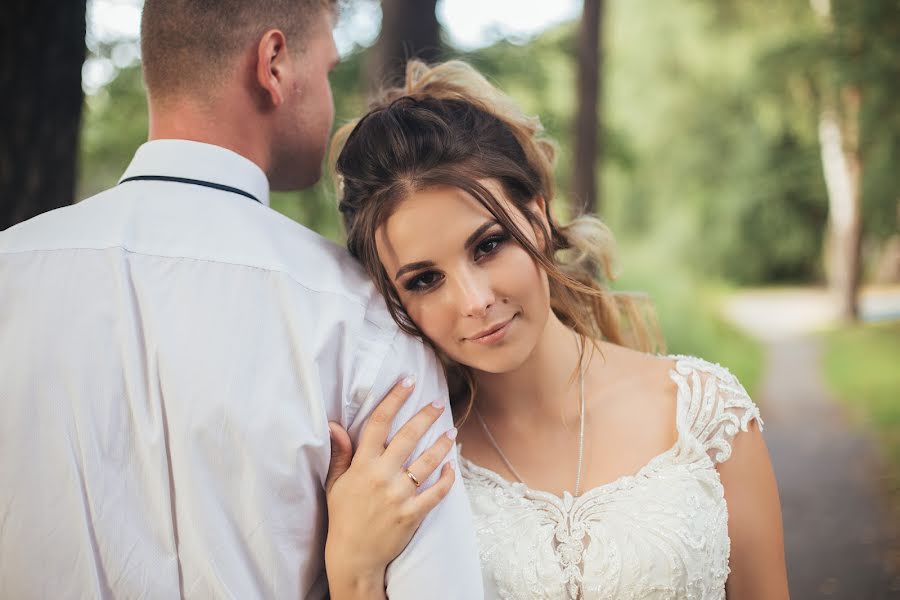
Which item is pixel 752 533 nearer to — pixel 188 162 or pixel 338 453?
pixel 338 453

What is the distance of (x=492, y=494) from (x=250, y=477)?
32.7 inches

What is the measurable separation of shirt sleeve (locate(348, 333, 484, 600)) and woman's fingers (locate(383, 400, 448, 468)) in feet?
0.09

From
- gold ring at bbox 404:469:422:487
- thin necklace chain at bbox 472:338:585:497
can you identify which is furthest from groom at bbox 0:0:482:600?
thin necklace chain at bbox 472:338:585:497

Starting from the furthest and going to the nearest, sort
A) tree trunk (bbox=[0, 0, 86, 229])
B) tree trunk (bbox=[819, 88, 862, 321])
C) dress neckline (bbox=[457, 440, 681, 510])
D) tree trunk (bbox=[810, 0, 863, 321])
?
tree trunk (bbox=[819, 88, 862, 321]), tree trunk (bbox=[810, 0, 863, 321]), tree trunk (bbox=[0, 0, 86, 229]), dress neckline (bbox=[457, 440, 681, 510])

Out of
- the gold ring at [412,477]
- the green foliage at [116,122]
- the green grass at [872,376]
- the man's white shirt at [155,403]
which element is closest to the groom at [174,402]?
the man's white shirt at [155,403]

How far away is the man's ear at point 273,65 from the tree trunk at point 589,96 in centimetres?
676

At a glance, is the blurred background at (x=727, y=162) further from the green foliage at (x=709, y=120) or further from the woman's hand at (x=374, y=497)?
the woman's hand at (x=374, y=497)

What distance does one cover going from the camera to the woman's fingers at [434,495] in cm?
173

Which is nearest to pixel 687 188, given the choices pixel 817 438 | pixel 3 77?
pixel 817 438

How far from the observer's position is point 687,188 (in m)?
19.1

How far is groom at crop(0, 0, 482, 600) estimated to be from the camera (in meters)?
1.58

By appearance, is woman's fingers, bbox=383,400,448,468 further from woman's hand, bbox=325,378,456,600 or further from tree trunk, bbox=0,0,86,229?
tree trunk, bbox=0,0,86,229

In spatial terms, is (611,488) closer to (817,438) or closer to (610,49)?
(817,438)

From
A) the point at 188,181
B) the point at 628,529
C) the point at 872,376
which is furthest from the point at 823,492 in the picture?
the point at 188,181
